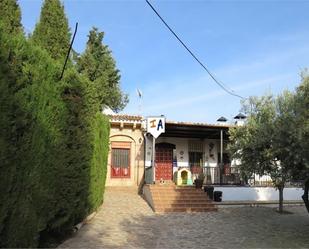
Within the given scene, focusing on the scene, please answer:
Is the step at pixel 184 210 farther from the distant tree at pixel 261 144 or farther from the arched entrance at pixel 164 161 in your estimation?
the arched entrance at pixel 164 161

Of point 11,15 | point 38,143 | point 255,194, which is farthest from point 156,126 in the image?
point 38,143

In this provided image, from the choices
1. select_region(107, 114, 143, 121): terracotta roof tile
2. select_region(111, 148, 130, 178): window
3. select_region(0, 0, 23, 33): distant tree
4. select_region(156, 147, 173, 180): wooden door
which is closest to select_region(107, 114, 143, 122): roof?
select_region(107, 114, 143, 121): terracotta roof tile

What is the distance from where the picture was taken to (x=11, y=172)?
647 cm

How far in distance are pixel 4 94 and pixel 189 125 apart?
16.8 m

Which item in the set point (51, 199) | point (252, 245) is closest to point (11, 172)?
point (51, 199)

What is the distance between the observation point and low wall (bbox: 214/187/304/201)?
70.6ft

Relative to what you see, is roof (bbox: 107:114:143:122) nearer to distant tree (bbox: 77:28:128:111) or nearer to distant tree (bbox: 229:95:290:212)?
distant tree (bbox: 77:28:128:111)

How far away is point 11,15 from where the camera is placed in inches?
349

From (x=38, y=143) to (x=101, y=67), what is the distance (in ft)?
75.5

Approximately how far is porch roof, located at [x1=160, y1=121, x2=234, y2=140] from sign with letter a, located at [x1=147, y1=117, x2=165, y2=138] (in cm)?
72

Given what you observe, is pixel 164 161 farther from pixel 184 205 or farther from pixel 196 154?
pixel 184 205

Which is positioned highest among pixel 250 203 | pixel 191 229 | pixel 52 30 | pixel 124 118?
pixel 52 30

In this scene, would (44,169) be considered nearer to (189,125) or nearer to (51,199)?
(51,199)

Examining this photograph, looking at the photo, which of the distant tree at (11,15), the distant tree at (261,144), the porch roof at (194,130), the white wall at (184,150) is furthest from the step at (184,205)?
the distant tree at (11,15)
